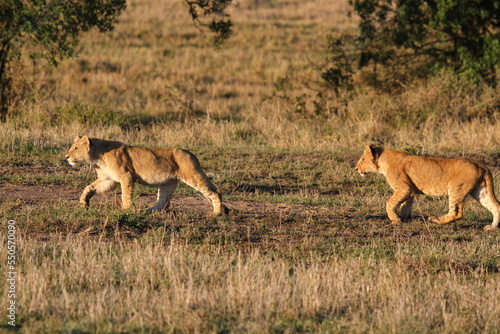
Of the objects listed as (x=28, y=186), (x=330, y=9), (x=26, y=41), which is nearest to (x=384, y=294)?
(x=28, y=186)

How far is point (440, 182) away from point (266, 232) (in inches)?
105

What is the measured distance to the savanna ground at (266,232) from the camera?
242 inches

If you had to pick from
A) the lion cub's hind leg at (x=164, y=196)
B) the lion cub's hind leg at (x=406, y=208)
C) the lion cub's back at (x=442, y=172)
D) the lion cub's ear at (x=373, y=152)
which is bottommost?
the lion cub's hind leg at (x=406, y=208)

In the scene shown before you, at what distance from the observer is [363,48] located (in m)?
22.0

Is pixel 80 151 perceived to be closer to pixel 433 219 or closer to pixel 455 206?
pixel 433 219

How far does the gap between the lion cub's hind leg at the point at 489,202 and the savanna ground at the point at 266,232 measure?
36cm

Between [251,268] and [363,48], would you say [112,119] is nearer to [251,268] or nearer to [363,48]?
[363,48]

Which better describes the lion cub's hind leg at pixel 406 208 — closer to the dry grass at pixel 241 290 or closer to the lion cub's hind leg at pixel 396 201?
the lion cub's hind leg at pixel 396 201

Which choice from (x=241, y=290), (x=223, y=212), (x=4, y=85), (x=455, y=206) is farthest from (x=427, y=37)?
(x=241, y=290)

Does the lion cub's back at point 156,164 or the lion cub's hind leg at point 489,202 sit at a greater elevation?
the lion cub's back at point 156,164

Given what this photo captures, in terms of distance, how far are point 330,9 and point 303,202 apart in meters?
44.4

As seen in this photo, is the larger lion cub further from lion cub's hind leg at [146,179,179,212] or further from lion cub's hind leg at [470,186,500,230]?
lion cub's hind leg at [146,179,179,212]

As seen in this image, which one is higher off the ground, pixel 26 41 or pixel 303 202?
pixel 26 41

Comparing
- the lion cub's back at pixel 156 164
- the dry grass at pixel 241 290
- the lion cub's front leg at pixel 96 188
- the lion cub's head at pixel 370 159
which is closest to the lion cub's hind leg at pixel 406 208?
the lion cub's head at pixel 370 159
